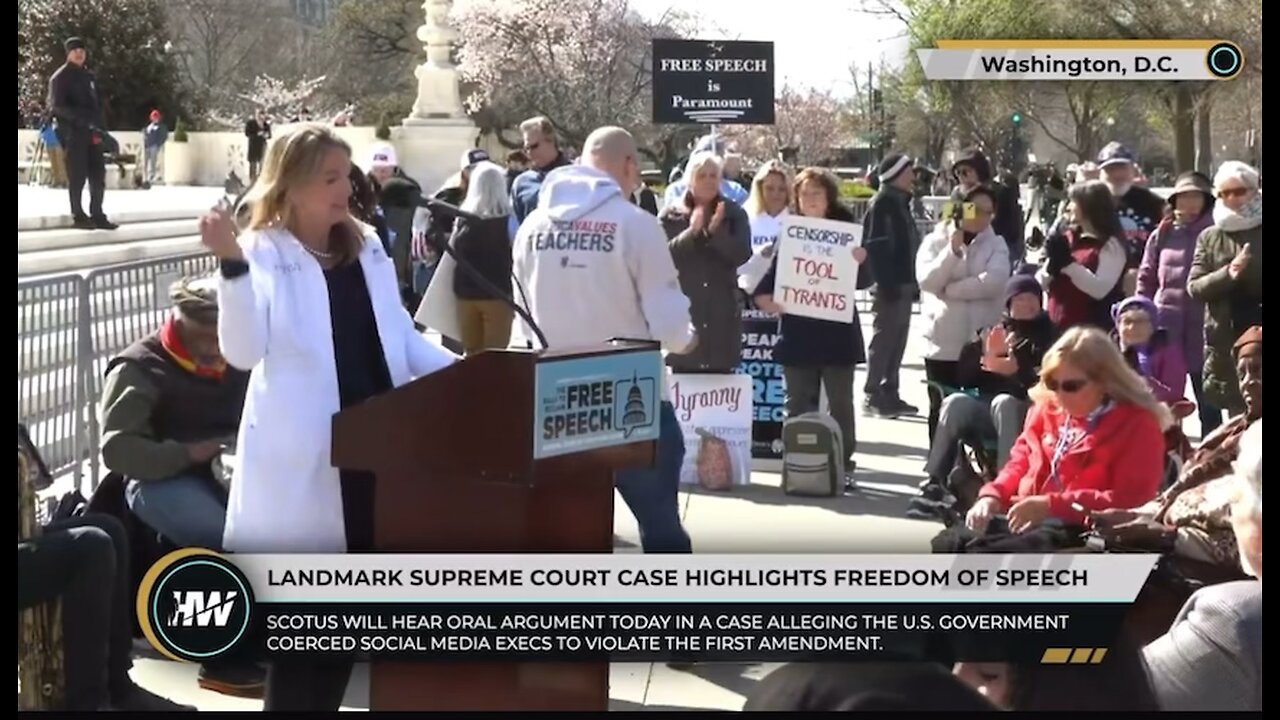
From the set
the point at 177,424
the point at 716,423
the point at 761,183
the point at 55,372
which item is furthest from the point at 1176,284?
the point at 55,372

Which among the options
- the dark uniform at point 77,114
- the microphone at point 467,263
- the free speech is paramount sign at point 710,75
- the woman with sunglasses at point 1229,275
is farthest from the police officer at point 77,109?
the woman with sunglasses at point 1229,275

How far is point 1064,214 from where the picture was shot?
16.2ft

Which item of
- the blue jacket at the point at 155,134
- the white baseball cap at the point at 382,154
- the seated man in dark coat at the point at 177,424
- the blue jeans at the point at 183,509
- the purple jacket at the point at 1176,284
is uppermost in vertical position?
the blue jacket at the point at 155,134

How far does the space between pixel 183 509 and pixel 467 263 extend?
89cm

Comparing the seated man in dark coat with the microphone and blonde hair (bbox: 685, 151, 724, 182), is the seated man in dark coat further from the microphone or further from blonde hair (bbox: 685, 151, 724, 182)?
Result: blonde hair (bbox: 685, 151, 724, 182)

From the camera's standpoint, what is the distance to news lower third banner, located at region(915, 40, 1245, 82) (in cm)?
417

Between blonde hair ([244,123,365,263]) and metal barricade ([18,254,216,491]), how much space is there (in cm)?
58

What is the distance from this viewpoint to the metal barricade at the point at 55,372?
201 inches

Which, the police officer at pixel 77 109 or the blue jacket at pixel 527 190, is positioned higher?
the police officer at pixel 77 109

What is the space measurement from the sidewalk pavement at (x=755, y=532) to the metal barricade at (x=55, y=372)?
0.87 meters

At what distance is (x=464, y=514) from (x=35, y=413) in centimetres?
A: 174

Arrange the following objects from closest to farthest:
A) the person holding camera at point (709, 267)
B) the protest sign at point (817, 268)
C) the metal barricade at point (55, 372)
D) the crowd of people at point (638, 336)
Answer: the crowd of people at point (638, 336), the metal barricade at point (55, 372), the person holding camera at point (709, 267), the protest sign at point (817, 268)

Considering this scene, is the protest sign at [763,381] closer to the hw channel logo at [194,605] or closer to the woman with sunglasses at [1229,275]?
the woman with sunglasses at [1229,275]

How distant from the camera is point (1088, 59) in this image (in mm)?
4191
